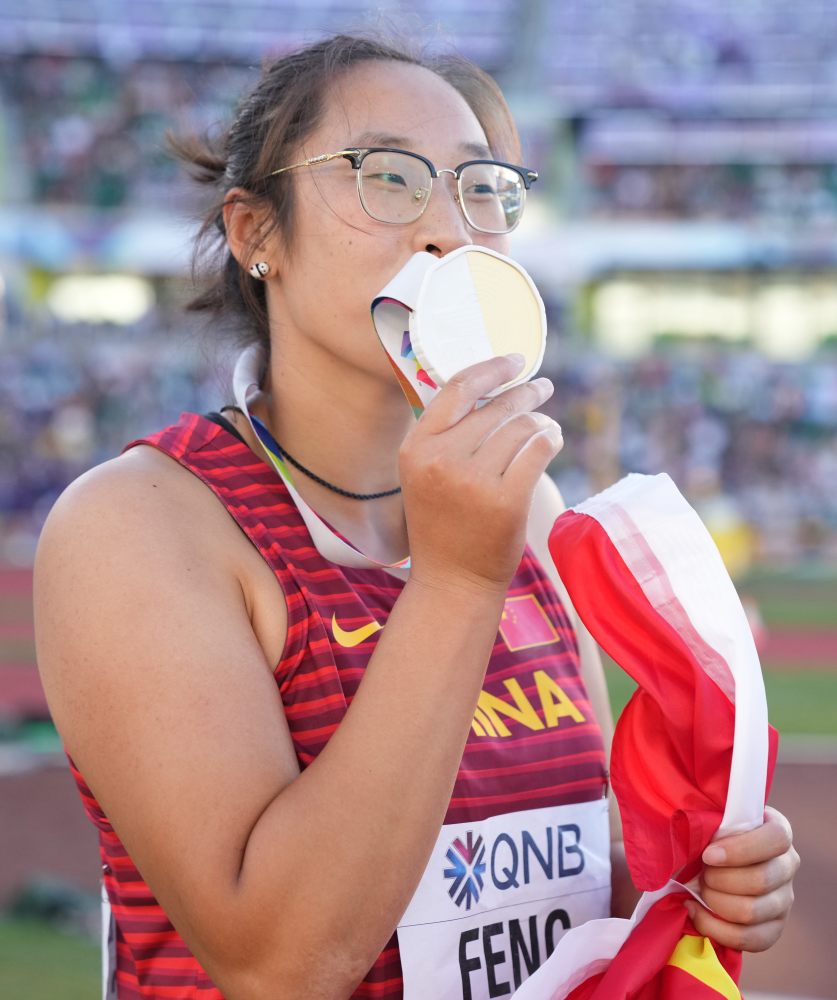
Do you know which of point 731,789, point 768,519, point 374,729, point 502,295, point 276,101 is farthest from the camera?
point 768,519

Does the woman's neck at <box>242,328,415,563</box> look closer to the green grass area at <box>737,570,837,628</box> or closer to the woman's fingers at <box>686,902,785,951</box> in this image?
the woman's fingers at <box>686,902,785,951</box>

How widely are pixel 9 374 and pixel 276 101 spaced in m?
19.0

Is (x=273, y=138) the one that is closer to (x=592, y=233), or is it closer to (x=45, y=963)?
(x=45, y=963)

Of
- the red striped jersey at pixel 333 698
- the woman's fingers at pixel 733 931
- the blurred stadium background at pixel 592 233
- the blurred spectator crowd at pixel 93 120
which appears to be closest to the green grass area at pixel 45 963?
the red striped jersey at pixel 333 698

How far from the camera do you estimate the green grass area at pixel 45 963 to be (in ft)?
12.6

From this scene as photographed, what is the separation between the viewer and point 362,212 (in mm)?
1602

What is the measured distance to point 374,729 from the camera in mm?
1235

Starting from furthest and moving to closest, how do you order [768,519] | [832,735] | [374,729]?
[768,519]
[832,735]
[374,729]

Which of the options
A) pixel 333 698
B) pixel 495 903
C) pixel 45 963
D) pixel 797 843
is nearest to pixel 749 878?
pixel 495 903

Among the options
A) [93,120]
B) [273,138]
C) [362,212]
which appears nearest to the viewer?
[362,212]

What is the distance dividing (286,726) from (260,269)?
0.75 metres

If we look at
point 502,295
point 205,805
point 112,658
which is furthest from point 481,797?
point 502,295

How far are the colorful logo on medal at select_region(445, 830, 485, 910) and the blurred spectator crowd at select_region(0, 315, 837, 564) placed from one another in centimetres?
1531

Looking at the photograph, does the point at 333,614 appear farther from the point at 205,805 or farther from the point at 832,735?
the point at 832,735
